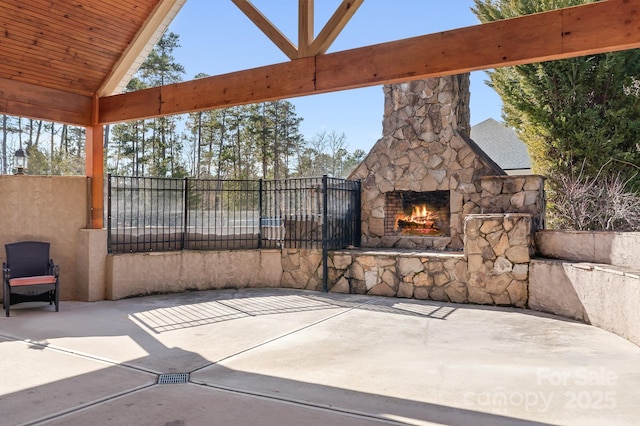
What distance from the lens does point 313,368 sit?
4004mm

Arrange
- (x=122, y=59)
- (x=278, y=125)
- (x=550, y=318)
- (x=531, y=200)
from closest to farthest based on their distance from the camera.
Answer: (x=550, y=318), (x=122, y=59), (x=531, y=200), (x=278, y=125)

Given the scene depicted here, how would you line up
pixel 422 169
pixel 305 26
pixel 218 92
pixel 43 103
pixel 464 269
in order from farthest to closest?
pixel 422 169, pixel 464 269, pixel 43 103, pixel 218 92, pixel 305 26

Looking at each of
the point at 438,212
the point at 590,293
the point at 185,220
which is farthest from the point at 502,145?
the point at 185,220

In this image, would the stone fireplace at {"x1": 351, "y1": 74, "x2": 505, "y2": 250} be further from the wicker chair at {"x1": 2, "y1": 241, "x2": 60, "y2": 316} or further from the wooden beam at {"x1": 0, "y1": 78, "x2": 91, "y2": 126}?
the wicker chair at {"x1": 2, "y1": 241, "x2": 60, "y2": 316}

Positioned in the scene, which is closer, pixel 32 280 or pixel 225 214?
pixel 32 280

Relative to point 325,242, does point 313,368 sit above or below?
below

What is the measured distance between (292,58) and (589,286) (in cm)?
475

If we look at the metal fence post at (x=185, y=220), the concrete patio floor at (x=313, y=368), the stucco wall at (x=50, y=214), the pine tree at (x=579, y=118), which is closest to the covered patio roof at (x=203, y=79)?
the stucco wall at (x=50, y=214)

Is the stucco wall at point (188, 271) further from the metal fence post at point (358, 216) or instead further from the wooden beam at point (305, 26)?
the wooden beam at point (305, 26)

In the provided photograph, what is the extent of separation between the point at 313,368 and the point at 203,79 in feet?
13.9

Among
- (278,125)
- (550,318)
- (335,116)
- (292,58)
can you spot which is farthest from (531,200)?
(335,116)

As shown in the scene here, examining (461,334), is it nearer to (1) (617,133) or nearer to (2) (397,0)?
(1) (617,133)

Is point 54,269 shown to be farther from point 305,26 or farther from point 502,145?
point 502,145

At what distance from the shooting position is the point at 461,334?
5238 millimetres
